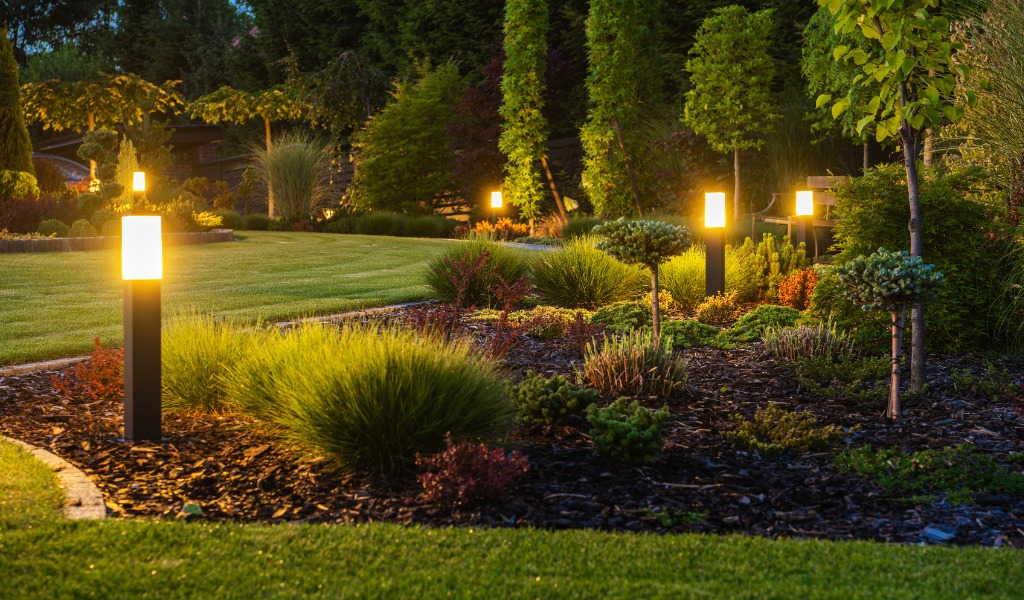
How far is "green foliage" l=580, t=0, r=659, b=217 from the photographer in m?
16.4

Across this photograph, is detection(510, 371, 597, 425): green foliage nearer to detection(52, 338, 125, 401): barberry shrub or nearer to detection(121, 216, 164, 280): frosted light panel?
detection(121, 216, 164, 280): frosted light panel

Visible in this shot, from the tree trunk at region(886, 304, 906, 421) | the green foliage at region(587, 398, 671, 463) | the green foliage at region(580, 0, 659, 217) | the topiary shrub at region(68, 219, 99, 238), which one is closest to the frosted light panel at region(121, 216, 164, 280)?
the green foliage at region(587, 398, 671, 463)

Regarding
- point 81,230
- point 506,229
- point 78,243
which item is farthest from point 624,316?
point 81,230

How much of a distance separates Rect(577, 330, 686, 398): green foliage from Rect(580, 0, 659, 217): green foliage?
11679 millimetres

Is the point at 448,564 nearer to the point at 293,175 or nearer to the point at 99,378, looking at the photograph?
the point at 99,378

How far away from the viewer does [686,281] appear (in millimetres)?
8594

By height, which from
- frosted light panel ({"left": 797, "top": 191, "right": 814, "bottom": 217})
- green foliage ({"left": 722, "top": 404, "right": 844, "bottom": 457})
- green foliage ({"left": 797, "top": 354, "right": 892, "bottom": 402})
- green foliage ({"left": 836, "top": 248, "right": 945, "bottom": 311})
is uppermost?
frosted light panel ({"left": 797, "top": 191, "right": 814, "bottom": 217})

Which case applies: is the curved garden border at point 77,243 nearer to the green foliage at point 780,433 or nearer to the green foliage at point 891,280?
the green foliage at point 780,433

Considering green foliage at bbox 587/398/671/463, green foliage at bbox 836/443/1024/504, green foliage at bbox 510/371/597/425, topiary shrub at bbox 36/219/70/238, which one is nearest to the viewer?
green foliage at bbox 836/443/1024/504

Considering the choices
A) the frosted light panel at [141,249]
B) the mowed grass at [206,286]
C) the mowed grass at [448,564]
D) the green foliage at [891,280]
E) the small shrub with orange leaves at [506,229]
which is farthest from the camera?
the small shrub with orange leaves at [506,229]

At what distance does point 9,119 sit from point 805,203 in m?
15.3

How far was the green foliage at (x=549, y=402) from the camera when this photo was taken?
4.40 m

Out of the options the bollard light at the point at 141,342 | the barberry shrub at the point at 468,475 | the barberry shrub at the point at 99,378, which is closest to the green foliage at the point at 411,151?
the barberry shrub at the point at 99,378

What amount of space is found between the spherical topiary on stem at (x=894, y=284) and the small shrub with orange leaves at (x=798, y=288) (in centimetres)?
353
